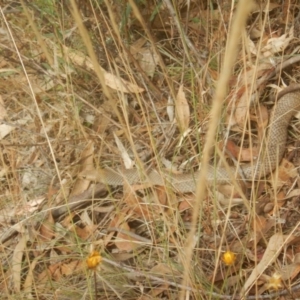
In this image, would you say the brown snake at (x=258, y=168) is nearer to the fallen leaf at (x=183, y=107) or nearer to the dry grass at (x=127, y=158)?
the dry grass at (x=127, y=158)

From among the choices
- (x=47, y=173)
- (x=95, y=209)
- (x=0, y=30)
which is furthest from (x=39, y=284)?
(x=0, y=30)

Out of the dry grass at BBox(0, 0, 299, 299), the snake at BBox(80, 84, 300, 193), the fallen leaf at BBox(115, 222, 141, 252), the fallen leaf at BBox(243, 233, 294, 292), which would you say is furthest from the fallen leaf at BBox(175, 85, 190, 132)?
the fallen leaf at BBox(243, 233, 294, 292)

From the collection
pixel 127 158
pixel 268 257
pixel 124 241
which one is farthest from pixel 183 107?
pixel 268 257

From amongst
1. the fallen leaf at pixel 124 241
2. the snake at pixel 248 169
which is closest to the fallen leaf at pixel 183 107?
the snake at pixel 248 169

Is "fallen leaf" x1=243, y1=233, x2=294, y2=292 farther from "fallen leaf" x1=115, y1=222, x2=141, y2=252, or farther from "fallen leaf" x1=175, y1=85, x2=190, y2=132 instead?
"fallen leaf" x1=175, y1=85, x2=190, y2=132

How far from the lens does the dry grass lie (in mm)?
1608

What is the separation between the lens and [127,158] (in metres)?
2.07

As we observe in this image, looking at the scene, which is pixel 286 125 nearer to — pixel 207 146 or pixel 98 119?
pixel 98 119

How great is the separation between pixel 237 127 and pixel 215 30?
1.54 feet

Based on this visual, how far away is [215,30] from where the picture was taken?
2.22m

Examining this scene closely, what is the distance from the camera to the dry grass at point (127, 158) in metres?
1.61

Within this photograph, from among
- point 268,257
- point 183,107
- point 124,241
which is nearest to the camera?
point 268,257

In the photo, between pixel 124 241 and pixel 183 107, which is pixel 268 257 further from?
pixel 183 107

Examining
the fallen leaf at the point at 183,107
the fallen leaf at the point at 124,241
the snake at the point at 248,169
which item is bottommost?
the fallen leaf at the point at 124,241
